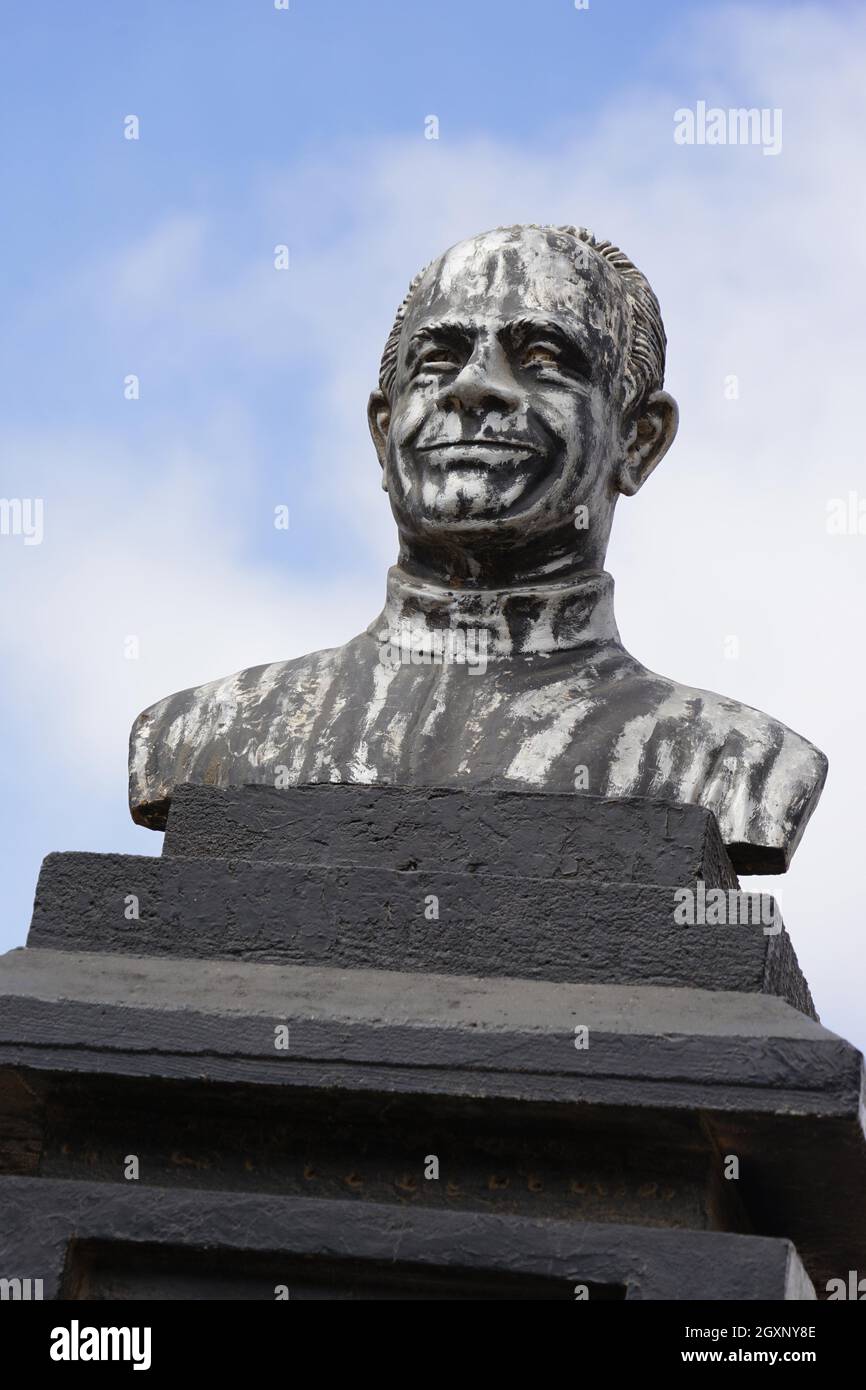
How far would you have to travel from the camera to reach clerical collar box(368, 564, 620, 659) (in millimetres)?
6375

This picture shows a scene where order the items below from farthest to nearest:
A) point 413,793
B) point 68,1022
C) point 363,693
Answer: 1. point 363,693
2. point 413,793
3. point 68,1022

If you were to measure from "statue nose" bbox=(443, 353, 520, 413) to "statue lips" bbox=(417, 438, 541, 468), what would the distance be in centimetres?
10

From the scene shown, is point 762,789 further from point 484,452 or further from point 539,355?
point 539,355

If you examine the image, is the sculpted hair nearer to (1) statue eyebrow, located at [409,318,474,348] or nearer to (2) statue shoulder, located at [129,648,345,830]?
(1) statue eyebrow, located at [409,318,474,348]

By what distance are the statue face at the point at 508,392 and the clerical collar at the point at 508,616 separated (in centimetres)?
16

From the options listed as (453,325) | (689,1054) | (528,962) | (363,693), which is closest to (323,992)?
(528,962)

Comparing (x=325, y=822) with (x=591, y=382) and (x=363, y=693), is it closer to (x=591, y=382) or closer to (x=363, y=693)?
→ (x=363, y=693)

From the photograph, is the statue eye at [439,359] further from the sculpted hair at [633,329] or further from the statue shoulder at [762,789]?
the statue shoulder at [762,789]

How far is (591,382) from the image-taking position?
21.4 ft

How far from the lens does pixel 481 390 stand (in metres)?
6.31

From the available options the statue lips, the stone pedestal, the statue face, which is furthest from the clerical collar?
the stone pedestal

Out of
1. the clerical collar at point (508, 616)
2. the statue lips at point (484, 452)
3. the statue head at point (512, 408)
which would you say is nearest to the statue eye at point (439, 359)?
the statue head at point (512, 408)

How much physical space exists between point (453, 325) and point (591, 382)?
15.9 inches
